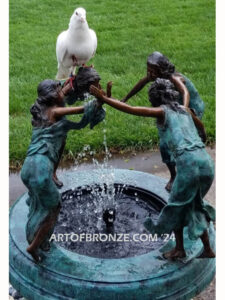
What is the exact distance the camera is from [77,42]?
284cm

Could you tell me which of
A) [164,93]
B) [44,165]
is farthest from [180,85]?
[44,165]

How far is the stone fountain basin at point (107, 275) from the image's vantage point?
7.80ft

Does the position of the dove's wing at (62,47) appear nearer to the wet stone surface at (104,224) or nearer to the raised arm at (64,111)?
the raised arm at (64,111)

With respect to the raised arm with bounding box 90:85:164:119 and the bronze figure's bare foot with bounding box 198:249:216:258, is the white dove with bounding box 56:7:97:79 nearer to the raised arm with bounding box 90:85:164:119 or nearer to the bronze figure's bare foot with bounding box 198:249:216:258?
the raised arm with bounding box 90:85:164:119

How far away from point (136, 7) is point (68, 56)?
20.7ft

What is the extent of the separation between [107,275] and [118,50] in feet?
17.4

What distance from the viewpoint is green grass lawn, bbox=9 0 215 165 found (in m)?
5.25

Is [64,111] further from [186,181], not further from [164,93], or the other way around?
[186,181]

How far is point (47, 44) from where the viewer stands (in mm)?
7504

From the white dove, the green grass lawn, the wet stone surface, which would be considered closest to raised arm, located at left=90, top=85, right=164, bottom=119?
the white dove

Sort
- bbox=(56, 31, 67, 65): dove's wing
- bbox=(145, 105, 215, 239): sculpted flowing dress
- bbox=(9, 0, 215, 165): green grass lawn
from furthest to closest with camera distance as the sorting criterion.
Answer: bbox=(9, 0, 215, 165): green grass lawn, bbox=(56, 31, 67, 65): dove's wing, bbox=(145, 105, 215, 239): sculpted flowing dress

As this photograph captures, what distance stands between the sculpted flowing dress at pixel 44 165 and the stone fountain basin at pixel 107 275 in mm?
191

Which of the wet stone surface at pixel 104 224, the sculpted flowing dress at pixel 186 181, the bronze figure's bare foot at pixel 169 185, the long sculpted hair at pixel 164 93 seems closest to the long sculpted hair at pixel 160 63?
the long sculpted hair at pixel 164 93

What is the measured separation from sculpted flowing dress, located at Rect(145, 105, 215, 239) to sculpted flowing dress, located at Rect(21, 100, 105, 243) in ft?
1.38
